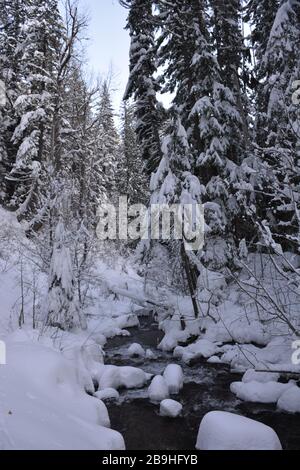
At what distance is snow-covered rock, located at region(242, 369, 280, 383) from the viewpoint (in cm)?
759

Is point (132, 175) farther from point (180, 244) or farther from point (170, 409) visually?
point (170, 409)

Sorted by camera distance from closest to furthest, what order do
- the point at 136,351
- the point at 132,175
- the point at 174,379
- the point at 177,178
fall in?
the point at 174,379, the point at 136,351, the point at 177,178, the point at 132,175

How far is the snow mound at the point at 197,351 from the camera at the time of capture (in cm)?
955

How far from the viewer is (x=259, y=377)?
7.70 m

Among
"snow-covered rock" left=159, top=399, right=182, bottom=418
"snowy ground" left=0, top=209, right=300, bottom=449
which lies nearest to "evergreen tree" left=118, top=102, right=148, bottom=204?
"snowy ground" left=0, top=209, right=300, bottom=449

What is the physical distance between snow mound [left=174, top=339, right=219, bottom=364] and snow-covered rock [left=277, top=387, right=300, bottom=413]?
117 inches

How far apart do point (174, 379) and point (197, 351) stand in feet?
7.00

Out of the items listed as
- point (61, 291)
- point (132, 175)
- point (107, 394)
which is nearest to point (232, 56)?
point (61, 291)

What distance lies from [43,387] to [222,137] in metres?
9.84

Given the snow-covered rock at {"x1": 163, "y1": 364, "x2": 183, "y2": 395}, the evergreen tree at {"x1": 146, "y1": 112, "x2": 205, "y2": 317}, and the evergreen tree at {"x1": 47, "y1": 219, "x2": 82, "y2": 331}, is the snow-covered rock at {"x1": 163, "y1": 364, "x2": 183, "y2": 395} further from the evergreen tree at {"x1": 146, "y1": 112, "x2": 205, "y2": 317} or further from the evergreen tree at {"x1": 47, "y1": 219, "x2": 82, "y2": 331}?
the evergreen tree at {"x1": 47, "y1": 219, "x2": 82, "y2": 331}

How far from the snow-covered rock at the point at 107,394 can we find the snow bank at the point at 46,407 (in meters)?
0.49
